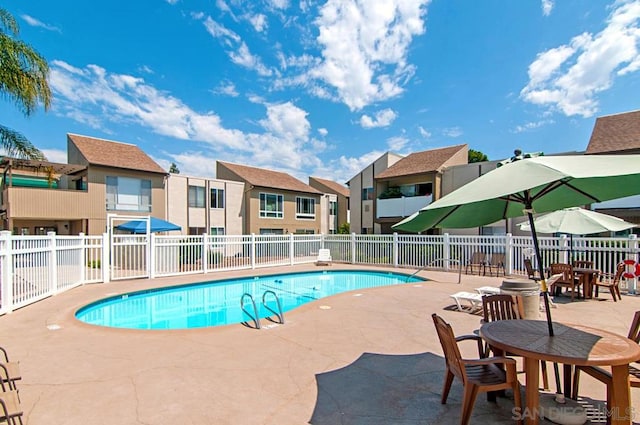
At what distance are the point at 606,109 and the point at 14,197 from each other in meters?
33.1

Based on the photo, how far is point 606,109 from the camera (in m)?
19.9

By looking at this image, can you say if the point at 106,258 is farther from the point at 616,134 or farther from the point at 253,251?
the point at 616,134

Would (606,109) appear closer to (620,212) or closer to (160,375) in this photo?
(620,212)

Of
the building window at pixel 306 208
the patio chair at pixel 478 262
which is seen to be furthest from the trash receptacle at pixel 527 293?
the building window at pixel 306 208

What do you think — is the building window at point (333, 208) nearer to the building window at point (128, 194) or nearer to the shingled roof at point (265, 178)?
the shingled roof at point (265, 178)

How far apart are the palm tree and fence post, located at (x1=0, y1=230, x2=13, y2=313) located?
15.3 ft

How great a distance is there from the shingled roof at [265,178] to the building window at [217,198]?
2.47 metres

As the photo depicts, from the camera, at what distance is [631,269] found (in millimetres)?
9781

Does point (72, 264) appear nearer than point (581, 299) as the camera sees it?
No

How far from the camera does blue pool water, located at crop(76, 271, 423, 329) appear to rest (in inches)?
347

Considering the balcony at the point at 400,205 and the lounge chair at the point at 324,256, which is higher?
the balcony at the point at 400,205

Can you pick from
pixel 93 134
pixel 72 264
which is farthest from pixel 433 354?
pixel 93 134

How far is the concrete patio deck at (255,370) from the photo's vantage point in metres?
3.45

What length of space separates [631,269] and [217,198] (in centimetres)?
2317
